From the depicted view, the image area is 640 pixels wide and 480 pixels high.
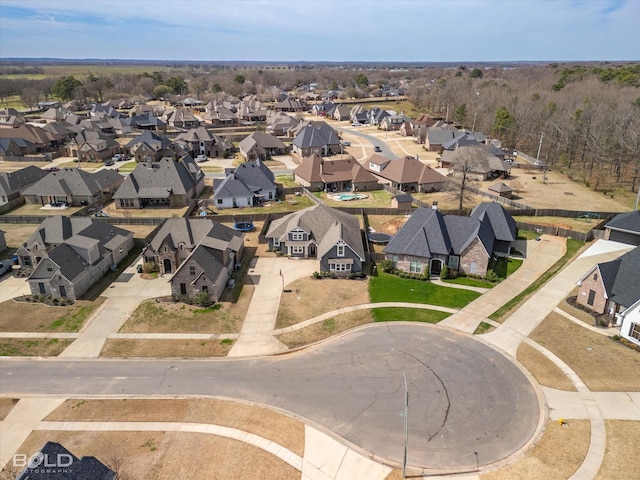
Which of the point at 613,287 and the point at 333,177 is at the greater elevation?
the point at 333,177

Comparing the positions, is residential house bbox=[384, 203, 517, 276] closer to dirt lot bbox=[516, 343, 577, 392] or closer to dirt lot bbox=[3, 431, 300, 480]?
dirt lot bbox=[516, 343, 577, 392]

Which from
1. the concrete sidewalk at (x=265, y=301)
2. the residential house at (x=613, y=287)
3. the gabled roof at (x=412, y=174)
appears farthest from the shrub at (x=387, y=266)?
the gabled roof at (x=412, y=174)

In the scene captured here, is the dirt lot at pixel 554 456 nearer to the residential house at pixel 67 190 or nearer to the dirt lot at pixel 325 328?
the dirt lot at pixel 325 328

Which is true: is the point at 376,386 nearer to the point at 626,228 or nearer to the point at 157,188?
the point at 626,228

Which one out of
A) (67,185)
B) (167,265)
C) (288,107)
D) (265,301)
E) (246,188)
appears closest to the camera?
(265,301)

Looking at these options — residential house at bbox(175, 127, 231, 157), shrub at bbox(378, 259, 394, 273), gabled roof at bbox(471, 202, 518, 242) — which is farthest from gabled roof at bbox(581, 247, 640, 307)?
residential house at bbox(175, 127, 231, 157)

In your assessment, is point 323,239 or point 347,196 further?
point 347,196

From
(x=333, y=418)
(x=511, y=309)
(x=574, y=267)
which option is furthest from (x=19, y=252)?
(x=574, y=267)

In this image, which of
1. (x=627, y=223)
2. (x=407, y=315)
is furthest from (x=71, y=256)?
(x=627, y=223)
